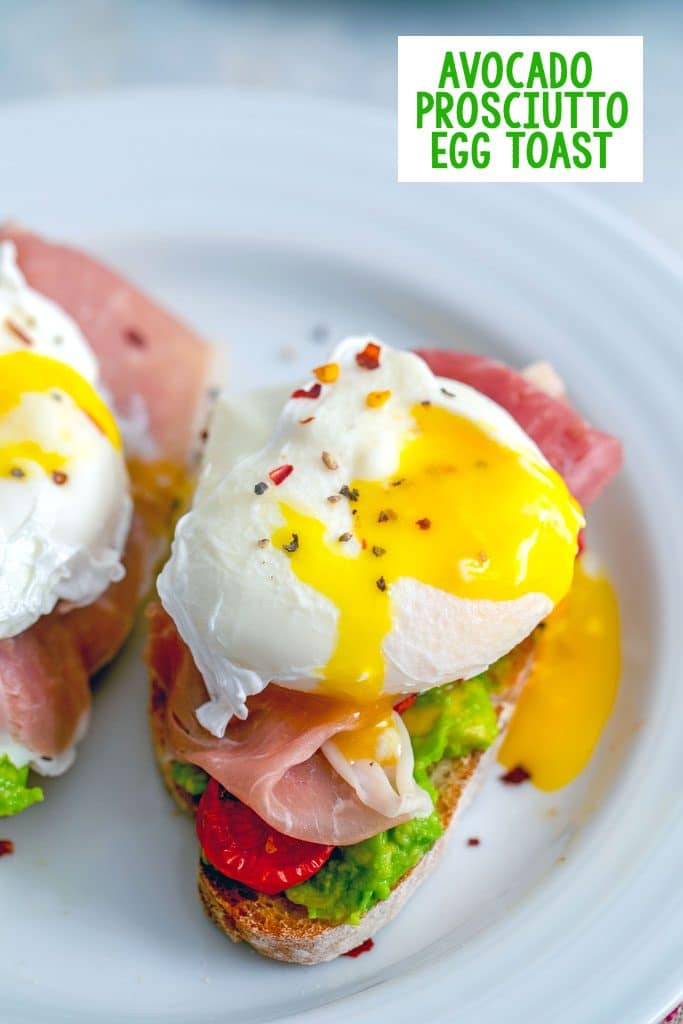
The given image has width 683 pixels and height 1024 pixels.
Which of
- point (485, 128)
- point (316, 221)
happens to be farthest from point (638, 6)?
point (316, 221)

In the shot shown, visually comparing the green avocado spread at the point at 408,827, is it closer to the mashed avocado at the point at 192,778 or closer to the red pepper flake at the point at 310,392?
the mashed avocado at the point at 192,778

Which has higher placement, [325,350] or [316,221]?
[316,221]

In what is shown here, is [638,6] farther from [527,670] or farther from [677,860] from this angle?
[677,860]

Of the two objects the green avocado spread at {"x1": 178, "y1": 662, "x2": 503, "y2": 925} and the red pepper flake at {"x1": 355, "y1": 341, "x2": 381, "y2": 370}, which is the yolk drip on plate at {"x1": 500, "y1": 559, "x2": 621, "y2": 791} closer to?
the green avocado spread at {"x1": 178, "y1": 662, "x2": 503, "y2": 925}

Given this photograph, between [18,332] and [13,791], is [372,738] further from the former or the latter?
[18,332]

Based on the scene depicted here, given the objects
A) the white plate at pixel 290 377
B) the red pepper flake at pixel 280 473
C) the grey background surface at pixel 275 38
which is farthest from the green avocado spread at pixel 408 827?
the grey background surface at pixel 275 38

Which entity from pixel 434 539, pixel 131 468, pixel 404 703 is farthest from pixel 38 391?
pixel 404 703
